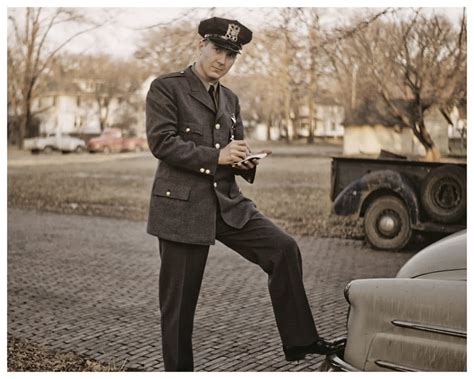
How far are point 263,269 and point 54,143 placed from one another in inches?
236

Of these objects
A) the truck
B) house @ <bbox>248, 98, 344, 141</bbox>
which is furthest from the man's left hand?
the truck

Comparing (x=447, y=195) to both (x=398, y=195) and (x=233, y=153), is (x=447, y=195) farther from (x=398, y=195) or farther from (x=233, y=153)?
(x=233, y=153)

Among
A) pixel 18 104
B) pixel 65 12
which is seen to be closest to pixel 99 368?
pixel 65 12

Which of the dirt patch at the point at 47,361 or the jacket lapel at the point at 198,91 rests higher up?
the jacket lapel at the point at 198,91

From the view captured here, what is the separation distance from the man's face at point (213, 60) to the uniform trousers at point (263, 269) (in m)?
0.60

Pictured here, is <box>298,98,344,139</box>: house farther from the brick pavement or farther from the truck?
the brick pavement

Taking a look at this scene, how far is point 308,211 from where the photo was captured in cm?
807

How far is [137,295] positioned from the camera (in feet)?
18.9

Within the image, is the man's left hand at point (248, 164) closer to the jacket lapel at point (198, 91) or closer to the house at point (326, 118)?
the jacket lapel at point (198, 91)

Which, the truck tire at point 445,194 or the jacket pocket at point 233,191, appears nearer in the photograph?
the jacket pocket at point 233,191

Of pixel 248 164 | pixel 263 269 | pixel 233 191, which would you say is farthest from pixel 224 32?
pixel 263 269

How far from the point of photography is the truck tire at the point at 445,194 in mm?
6664

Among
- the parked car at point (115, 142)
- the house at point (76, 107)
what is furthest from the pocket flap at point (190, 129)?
the parked car at point (115, 142)
